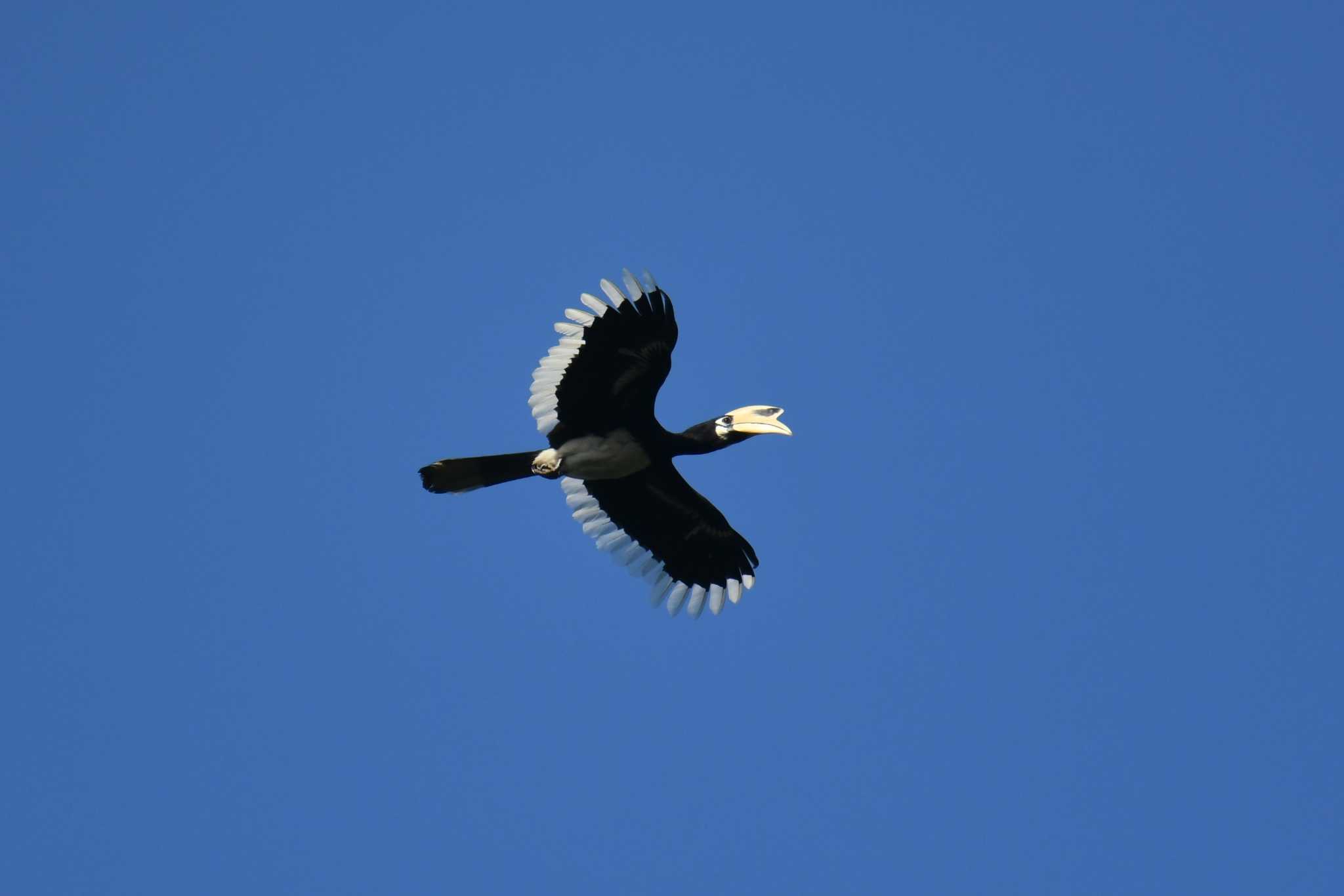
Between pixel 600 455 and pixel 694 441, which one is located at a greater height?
pixel 694 441

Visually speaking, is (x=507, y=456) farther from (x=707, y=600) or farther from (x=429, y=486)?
(x=707, y=600)

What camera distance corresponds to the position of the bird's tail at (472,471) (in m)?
16.3

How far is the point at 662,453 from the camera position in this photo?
1672 centimetres

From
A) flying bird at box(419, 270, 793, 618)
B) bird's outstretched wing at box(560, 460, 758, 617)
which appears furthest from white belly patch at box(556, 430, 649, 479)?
bird's outstretched wing at box(560, 460, 758, 617)

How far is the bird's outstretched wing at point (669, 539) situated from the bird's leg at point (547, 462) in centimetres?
115

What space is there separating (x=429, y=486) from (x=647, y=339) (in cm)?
288

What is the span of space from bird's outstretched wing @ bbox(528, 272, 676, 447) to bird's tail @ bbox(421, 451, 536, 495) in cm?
40

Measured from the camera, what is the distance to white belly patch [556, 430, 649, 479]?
1634cm

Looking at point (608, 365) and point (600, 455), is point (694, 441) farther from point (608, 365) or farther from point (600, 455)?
point (608, 365)

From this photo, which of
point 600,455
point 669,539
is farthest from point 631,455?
point 669,539

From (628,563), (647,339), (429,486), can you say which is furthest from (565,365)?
(628,563)

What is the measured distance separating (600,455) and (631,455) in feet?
1.15

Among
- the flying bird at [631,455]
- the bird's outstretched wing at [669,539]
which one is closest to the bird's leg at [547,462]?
the flying bird at [631,455]

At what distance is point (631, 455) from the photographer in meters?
16.6
